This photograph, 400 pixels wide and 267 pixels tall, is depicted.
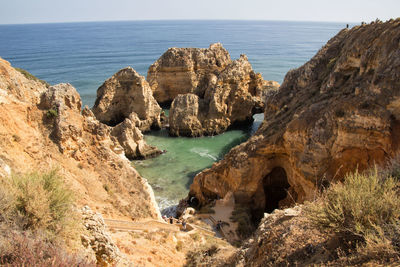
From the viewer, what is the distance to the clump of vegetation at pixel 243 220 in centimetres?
1568

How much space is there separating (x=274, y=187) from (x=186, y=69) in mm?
28919

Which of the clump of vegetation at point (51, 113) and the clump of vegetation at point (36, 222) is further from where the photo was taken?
the clump of vegetation at point (51, 113)

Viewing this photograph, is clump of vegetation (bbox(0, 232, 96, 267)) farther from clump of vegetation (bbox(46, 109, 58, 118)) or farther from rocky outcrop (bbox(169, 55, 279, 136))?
rocky outcrop (bbox(169, 55, 279, 136))

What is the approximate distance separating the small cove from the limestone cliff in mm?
8436

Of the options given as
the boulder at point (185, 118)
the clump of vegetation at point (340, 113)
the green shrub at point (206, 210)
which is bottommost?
the green shrub at point (206, 210)

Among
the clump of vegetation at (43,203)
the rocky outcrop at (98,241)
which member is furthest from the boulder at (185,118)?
the clump of vegetation at (43,203)

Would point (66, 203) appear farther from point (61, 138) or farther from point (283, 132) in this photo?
point (283, 132)

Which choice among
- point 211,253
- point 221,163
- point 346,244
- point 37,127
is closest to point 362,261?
point 346,244

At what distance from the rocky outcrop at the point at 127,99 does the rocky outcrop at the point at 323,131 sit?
19.0 meters

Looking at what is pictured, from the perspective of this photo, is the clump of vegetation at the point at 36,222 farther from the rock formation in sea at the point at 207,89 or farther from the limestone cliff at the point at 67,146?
the rock formation in sea at the point at 207,89

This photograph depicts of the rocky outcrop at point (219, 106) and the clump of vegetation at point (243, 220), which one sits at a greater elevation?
the rocky outcrop at point (219, 106)

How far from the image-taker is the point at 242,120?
129ft

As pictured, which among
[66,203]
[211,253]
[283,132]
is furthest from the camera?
[283,132]

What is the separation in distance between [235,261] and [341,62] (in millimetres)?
13441
